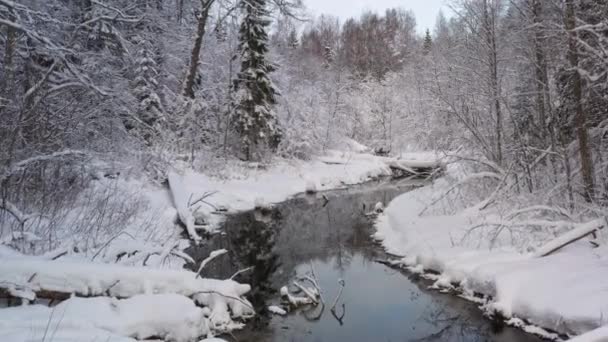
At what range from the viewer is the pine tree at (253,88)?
2089 cm

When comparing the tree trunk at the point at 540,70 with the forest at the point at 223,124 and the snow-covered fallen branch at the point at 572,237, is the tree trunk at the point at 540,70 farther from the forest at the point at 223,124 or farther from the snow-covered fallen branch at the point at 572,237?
the snow-covered fallen branch at the point at 572,237

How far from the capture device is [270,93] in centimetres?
2170

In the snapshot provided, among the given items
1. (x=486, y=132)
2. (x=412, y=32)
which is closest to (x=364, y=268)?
(x=486, y=132)

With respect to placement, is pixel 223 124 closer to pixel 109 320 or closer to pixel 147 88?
pixel 147 88

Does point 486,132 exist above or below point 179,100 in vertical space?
below

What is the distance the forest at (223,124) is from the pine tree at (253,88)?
68 mm

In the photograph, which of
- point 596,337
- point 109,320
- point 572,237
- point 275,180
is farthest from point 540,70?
point 275,180

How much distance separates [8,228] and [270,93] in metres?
15.8

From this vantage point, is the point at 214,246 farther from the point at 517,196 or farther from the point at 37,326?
the point at 517,196

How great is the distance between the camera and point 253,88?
21.0m

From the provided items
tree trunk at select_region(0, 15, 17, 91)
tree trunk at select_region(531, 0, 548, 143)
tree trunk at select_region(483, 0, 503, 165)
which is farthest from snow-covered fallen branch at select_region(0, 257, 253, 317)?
tree trunk at select_region(483, 0, 503, 165)

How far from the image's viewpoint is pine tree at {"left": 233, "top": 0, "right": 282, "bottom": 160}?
68.5 ft

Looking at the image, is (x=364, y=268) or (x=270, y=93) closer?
(x=364, y=268)

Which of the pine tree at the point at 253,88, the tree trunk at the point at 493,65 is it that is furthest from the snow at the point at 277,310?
the pine tree at the point at 253,88
